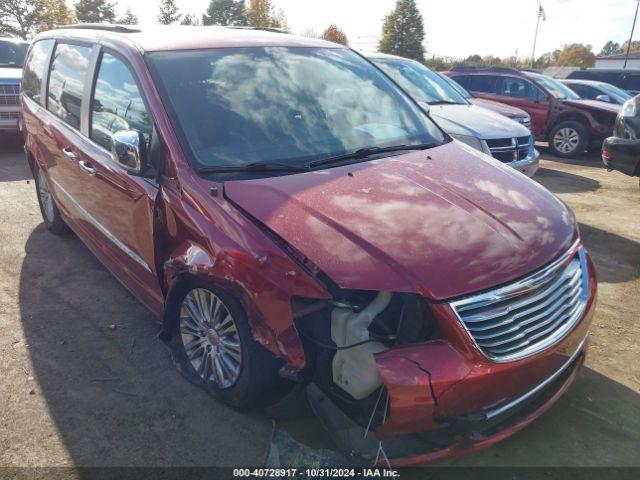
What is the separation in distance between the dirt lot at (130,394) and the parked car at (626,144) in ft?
6.43

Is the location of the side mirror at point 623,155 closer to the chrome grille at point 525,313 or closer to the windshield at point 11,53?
the chrome grille at point 525,313

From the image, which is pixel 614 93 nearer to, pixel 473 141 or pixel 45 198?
pixel 473 141

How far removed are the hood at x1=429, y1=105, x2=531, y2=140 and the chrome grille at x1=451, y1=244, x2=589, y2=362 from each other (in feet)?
13.7

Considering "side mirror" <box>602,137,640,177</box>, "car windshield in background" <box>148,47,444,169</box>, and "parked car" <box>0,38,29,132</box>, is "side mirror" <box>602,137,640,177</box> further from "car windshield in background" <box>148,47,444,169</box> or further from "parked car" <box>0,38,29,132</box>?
"parked car" <box>0,38,29,132</box>

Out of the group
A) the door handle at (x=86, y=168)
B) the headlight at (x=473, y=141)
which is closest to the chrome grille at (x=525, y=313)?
the door handle at (x=86, y=168)

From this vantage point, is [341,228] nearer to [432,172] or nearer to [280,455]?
[432,172]

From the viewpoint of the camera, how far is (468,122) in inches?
263

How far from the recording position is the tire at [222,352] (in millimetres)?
2529

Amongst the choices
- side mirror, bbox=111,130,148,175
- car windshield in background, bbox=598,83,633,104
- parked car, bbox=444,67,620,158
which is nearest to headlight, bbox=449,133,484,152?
side mirror, bbox=111,130,148,175

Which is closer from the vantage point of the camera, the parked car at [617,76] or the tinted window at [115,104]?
the tinted window at [115,104]

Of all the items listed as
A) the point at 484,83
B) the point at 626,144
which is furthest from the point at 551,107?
the point at 626,144

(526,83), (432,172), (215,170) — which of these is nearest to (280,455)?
(215,170)

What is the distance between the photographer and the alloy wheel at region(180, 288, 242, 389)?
2672 millimetres

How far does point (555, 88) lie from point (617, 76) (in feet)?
26.2
